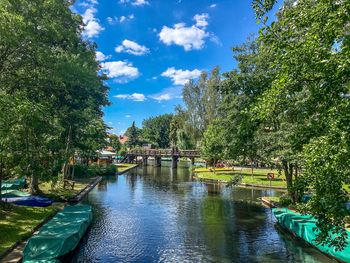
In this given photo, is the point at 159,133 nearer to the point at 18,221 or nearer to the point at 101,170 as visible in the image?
the point at 101,170

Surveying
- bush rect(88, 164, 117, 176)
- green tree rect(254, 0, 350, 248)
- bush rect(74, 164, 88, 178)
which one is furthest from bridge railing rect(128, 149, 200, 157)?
green tree rect(254, 0, 350, 248)

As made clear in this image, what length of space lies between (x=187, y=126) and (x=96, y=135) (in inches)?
1117

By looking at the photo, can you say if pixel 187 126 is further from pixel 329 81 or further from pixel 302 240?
pixel 329 81

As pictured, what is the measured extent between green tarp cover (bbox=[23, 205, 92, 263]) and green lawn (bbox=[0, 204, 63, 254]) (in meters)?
1.61

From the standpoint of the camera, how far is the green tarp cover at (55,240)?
46.6 ft

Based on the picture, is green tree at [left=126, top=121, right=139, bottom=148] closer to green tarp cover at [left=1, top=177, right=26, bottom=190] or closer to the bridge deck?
the bridge deck

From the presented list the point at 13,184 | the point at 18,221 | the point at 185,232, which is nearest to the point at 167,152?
the point at 13,184

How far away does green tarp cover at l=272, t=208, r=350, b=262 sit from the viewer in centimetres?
1560

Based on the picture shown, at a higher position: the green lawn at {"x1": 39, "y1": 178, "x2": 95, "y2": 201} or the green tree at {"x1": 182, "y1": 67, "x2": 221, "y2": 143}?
the green tree at {"x1": 182, "y1": 67, "x2": 221, "y2": 143}

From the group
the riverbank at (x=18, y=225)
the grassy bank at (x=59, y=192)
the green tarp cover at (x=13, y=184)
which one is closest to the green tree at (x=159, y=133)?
the grassy bank at (x=59, y=192)

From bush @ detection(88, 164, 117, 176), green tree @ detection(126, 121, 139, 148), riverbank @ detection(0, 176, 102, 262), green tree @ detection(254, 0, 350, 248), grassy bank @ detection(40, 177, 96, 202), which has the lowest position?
riverbank @ detection(0, 176, 102, 262)

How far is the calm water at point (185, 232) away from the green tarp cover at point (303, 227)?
697 mm

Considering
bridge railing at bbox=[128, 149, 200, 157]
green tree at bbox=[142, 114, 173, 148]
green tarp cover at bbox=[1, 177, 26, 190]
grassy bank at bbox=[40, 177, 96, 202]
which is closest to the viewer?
grassy bank at bbox=[40, 177, 96, 202]

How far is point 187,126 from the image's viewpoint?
7600cm
